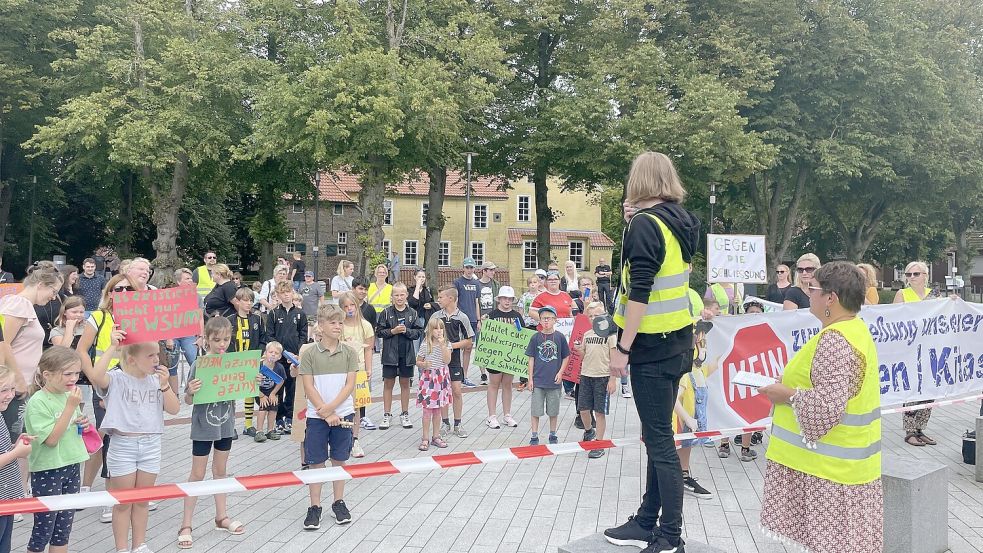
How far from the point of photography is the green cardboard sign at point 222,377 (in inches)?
225

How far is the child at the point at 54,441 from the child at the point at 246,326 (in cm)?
385

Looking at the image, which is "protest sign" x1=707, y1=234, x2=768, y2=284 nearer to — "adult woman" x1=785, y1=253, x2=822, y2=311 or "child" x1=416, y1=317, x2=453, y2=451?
"adult woman" x1=785, y1=253, x2=822, y2=311

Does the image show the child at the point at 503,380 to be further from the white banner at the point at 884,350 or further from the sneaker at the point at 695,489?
the sneaker at the point at 695,489

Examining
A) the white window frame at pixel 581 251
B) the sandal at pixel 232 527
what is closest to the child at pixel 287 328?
the sandal at pixel 232 527

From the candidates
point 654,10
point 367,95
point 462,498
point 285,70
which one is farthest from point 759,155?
point 462,498

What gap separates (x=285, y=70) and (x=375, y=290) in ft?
68.8

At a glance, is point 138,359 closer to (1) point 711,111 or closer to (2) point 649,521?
(2) point 649,521

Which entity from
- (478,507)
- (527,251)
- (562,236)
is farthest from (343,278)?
(562,236)

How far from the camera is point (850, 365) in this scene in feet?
11.8

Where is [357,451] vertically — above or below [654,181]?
below

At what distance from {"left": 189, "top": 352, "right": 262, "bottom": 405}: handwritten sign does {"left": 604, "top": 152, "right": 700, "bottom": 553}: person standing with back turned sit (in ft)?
11.2

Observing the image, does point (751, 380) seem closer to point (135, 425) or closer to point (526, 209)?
point (135, 425)

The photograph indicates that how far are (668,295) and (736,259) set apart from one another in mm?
11213

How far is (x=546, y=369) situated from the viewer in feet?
29.1
